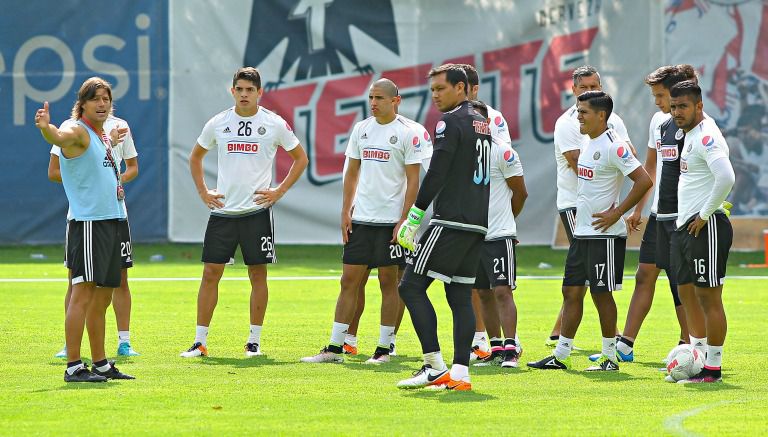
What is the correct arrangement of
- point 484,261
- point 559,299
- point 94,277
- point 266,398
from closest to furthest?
point 266,398 < point 94,277 < point 484,261 < point 559,299

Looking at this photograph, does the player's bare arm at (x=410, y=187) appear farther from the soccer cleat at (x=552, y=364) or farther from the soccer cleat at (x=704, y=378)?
the soccer cleat at (x=704, y=378)

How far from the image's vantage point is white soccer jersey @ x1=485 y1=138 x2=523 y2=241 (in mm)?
9266

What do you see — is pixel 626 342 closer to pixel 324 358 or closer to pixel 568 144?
pixel 568 144

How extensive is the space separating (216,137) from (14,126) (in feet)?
37.8

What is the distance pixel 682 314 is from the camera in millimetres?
9562

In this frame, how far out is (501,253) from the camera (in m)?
9.38

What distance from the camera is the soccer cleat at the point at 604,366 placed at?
29.0ft

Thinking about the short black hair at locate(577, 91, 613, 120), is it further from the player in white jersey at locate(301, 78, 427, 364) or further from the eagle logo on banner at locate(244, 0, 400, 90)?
the eagle logo on banner at locate(244, 0, 400, 90)

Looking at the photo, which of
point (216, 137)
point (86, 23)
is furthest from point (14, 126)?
point (216, 137)

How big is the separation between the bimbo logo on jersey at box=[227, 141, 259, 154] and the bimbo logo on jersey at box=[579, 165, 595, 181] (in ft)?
8.53

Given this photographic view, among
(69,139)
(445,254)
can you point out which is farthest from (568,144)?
(69,139)

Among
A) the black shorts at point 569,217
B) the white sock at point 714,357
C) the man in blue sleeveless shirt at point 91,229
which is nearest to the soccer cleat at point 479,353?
the black shorts at point 569,217

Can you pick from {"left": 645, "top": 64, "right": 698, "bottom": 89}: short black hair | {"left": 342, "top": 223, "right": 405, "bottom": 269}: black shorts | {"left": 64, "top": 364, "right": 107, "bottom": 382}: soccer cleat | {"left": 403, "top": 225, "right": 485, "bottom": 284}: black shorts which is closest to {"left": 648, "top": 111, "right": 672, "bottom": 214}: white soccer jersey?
{"left": 645, "top": 64, "right": 698, "bottom": 89}: short black hair

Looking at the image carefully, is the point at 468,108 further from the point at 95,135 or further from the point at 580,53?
the point at 580,53
